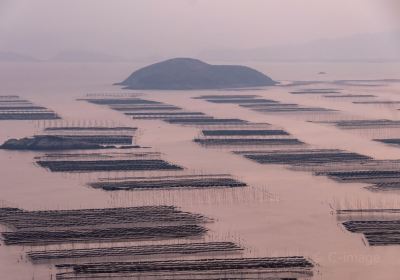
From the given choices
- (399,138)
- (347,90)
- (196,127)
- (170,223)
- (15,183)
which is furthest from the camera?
(347,90)

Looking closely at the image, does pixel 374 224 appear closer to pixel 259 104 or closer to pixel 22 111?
pixel 22 111

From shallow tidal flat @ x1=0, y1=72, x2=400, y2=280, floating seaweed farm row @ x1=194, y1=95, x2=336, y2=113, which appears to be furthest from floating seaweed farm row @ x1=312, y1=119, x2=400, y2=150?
floating seaweed farm row @ x1=194, y1=95, x2=336, y2=113

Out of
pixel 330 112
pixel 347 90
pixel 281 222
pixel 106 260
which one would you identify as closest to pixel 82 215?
pixel 106 260

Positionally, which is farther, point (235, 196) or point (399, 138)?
point (399, 138)

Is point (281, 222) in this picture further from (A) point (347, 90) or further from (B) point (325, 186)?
(A) point (347, 90)

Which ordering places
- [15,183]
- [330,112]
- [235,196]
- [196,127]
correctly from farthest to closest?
1. [330,112]
2. [196,127]
3. [15,183]
4. [235,196]

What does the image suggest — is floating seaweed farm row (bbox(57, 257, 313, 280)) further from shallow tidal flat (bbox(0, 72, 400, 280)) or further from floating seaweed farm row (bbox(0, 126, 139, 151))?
floating seaweed farm row (bbox(0, 126, 139, 151))
